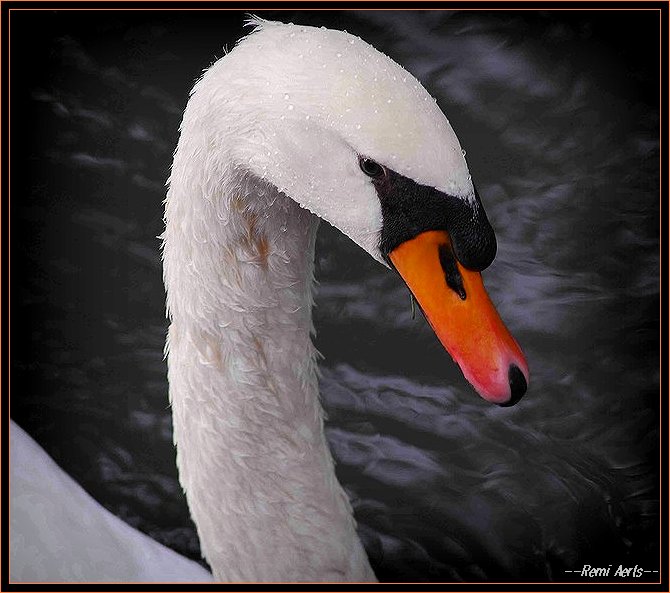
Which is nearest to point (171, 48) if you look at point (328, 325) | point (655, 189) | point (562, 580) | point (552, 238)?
point (328, 325)

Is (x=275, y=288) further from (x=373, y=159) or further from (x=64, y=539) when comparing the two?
(x=64, y=539)

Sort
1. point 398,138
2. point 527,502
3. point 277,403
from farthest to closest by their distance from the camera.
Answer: point 527,502 < point 277,403 < point 398,138

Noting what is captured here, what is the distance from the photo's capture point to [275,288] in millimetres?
1345

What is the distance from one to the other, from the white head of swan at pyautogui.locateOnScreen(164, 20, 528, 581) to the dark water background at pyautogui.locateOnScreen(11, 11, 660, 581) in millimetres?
209

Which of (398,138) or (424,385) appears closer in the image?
(398,138)

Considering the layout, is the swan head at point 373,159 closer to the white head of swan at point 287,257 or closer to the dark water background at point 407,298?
the white head of swan at point 287,257

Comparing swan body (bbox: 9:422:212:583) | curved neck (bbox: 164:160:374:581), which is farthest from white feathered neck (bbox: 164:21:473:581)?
swan body (bbox: 9:422:212:583)

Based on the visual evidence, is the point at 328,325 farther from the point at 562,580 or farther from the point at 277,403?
the point at 562,580

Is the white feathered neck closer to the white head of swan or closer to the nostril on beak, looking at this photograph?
the white head of swan

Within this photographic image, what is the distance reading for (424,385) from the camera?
166cm

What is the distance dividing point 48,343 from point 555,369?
84 cm

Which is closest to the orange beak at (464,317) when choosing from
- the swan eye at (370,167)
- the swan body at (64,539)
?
the swan eye at (370,167)

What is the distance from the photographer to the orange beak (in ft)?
3.89

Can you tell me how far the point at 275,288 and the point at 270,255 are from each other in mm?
55
